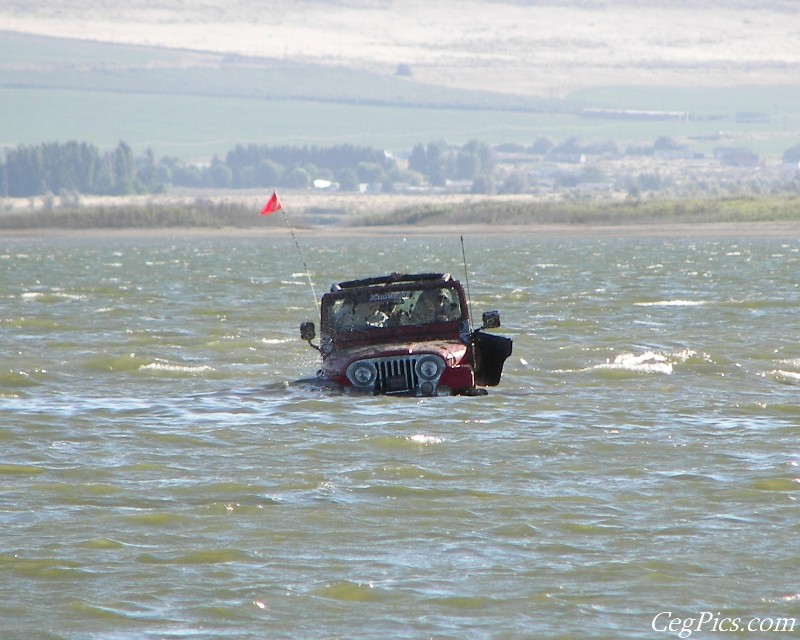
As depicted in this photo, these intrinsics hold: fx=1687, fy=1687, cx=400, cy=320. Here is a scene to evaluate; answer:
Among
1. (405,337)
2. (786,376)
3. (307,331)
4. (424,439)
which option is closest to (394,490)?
(424,439)

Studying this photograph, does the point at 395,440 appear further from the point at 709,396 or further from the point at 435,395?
the point at 709,396

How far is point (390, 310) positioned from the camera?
19016 mm

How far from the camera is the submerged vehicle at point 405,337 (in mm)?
17797

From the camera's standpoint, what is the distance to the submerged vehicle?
58.4ft

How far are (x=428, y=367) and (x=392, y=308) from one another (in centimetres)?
145

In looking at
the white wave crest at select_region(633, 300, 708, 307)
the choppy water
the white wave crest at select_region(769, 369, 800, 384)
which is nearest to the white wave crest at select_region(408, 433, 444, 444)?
the choppy water

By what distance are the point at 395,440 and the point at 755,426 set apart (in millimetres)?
3718

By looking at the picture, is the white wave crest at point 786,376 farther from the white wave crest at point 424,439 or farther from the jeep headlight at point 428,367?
the white wave crest at point 424,439

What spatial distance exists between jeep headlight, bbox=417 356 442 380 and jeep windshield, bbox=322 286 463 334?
1145mm

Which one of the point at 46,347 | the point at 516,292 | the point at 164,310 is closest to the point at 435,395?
the point at 46,347

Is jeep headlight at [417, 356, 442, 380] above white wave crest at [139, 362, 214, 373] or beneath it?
above

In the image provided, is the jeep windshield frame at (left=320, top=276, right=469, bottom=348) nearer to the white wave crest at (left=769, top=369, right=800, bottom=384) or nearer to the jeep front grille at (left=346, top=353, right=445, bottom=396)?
the jeep front grille at (left=346, top=353, right=445, bottom=396)

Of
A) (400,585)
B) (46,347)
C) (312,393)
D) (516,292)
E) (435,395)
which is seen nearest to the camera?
(400,585)

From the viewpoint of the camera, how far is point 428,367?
17766 mm
